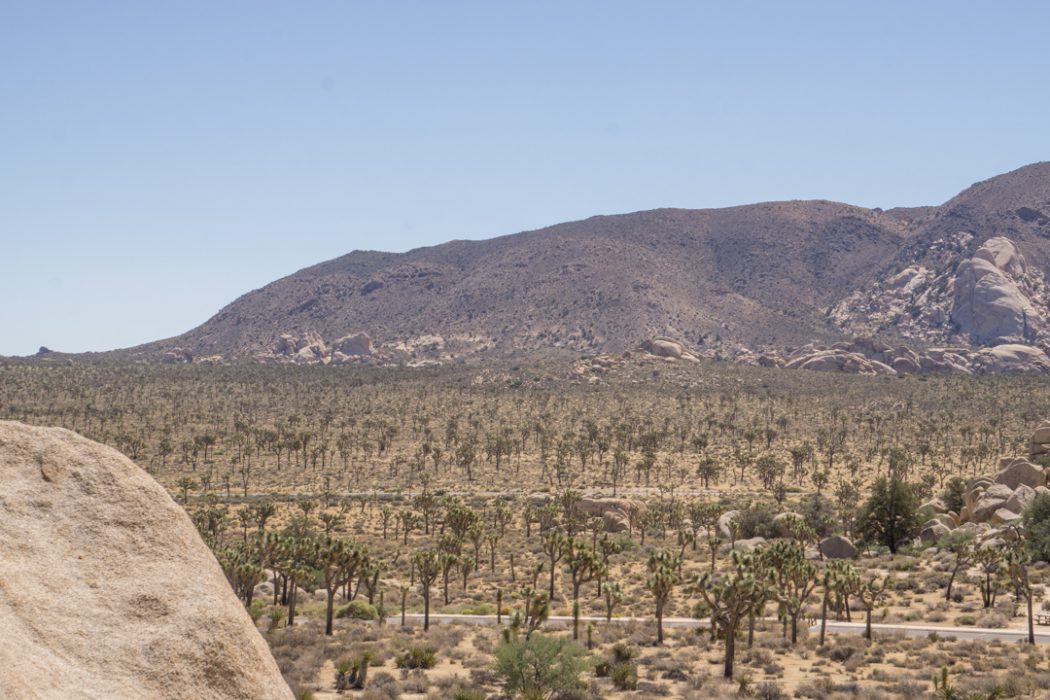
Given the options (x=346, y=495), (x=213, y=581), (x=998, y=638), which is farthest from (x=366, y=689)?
(x=346, y=495)

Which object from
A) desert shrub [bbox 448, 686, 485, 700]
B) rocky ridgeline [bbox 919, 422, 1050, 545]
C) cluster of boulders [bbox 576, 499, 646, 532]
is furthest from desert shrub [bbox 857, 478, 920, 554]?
desert shrub [bbox 448, 686, 485, 700]

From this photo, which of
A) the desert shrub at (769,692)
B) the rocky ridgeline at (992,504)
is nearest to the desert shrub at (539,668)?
the desert shrub at (769,692)

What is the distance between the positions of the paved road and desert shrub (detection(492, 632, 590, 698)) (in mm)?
13812

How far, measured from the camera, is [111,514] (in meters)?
9.11

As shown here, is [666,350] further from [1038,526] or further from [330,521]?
[1038,526]

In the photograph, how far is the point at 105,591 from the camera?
27.8 feet

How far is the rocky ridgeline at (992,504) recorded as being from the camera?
6091 cm

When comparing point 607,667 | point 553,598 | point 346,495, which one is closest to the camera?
point 607,667

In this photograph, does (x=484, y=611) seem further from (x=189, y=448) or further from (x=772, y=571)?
(x=189, y=448)

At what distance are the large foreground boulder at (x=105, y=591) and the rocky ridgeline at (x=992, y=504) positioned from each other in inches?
2296

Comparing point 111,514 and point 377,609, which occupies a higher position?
point 111,514

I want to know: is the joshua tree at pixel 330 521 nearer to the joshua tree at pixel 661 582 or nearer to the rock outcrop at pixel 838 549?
the joshua tree at pixel 661 582

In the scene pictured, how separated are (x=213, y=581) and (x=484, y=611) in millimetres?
41830

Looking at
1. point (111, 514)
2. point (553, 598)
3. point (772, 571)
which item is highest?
point (111, 514)
